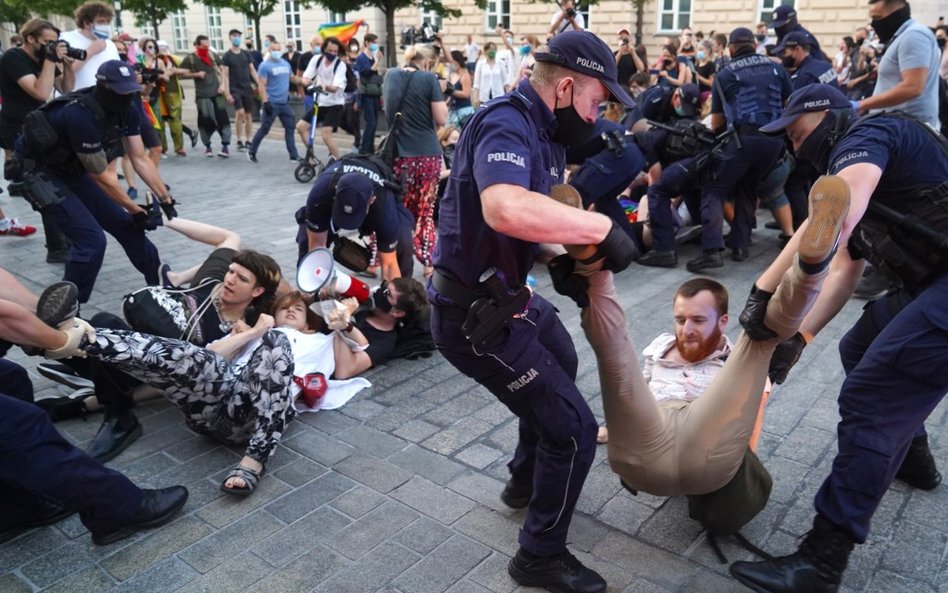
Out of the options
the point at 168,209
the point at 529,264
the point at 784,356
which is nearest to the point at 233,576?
the point at 529,264

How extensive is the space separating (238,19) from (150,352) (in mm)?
33726

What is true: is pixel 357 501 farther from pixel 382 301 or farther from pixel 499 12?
pixel 499 12

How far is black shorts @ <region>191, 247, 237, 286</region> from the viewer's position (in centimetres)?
452

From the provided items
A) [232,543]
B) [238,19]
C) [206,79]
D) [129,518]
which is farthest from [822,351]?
[238,19]

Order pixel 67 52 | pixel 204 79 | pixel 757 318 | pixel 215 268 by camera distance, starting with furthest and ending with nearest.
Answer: pixel 204 79, pixel 67 52, pixel 215 268, pixel 757 318

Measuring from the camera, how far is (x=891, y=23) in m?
5.23

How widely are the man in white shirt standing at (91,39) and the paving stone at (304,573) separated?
19.7ft

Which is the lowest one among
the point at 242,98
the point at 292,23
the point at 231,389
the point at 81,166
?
the point at 231,389

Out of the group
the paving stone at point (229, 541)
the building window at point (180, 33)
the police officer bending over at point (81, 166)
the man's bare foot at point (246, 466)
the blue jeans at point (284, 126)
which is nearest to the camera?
the paving stone at point (229, 541)

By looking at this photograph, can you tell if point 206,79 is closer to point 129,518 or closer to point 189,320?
point 189,320

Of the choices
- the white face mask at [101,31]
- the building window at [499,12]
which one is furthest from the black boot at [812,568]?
the building window at [499,12]

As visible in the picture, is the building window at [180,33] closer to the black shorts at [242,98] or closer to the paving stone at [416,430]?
the black shorts at [242,98]

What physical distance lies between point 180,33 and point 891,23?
119ft

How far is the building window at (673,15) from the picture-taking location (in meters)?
24.1
